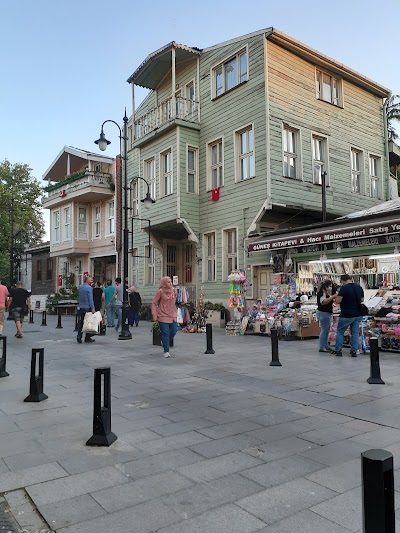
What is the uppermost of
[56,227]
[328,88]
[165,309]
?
[328,88]

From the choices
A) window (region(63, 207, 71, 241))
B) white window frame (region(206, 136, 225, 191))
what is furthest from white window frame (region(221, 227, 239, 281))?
window (region(63, 207, 71, 241))

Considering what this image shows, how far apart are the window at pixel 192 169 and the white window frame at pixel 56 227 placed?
13.0 meters

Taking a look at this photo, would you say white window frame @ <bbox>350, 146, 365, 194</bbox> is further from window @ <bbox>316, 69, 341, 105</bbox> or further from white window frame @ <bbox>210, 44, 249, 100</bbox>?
white window frame @ <bbox>210, 44, 249, 100</bbox>

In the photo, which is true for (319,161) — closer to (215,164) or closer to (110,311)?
(215,164)

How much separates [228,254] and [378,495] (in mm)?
15520

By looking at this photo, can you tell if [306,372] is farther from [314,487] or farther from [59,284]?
[59,284]

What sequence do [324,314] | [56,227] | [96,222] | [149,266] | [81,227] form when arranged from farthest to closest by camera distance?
[56,227] → [81,227] → [96,222] → [149,266] → [324,314]

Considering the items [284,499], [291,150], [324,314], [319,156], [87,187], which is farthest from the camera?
[87,187]

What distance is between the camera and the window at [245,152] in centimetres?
1648

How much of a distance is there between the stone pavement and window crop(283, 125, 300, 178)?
9969 mm

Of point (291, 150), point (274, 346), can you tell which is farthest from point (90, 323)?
point (291, 150)

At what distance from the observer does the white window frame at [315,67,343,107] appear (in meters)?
17.6

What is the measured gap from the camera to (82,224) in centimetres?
2705

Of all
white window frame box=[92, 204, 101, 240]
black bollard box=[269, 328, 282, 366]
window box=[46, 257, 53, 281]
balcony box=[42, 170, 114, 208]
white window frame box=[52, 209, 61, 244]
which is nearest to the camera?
black bollard box=[269, 328, 282, 366]
